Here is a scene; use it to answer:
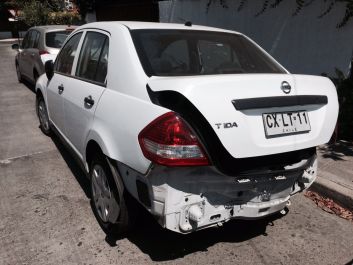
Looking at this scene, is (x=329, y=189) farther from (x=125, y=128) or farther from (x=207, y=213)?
(x=125, y=128)

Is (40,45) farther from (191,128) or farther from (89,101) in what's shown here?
(191,128)

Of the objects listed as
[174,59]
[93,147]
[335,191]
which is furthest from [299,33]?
[93,147]

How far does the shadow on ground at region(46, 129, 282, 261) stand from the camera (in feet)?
10.5

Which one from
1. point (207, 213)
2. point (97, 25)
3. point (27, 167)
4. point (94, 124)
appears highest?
point (97, 25)

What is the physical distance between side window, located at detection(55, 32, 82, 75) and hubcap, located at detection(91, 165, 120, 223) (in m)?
1.46

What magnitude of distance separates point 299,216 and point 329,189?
55 centimetres

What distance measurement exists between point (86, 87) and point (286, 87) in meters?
1.85

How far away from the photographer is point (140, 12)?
47.6 feet

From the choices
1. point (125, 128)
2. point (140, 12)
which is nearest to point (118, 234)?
point (125, 128)

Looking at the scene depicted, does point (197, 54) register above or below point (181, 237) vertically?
above

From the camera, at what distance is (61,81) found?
4508 millimetres

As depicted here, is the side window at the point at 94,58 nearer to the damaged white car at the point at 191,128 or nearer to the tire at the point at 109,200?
the damaged white car at the point at 191,128

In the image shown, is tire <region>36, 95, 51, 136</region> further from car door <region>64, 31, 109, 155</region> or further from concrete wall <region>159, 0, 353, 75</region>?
concrete wall <region>159, 0, 353, 75</region>

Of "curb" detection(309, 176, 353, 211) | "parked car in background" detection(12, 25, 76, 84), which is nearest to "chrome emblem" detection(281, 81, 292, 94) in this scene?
"curb" detection(309, 176, 353, 211)
